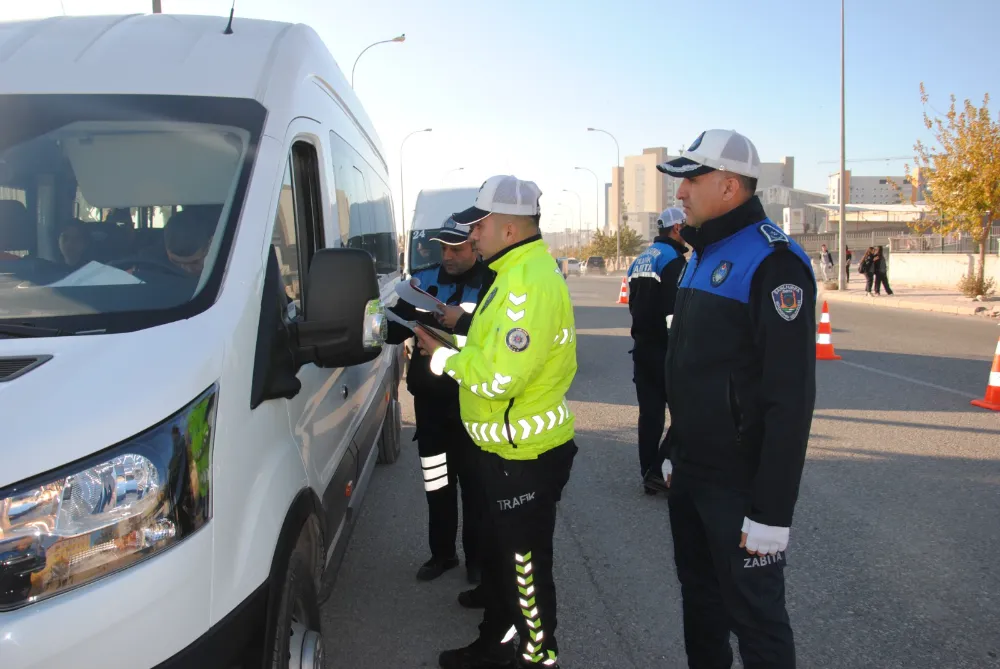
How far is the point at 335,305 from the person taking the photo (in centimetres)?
232

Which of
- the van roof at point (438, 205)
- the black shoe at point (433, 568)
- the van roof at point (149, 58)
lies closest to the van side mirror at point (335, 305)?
the van roof at point (149, 58)

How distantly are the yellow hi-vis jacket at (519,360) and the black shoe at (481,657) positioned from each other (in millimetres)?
972

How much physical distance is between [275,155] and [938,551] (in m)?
4.13

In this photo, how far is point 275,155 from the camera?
2566 millimetres

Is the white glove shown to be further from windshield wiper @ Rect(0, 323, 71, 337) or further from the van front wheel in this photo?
windshield wiper @ Rect(0, 323, 71, 337)

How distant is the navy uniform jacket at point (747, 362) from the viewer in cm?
221

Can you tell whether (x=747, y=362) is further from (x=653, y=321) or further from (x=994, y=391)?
(x=994, y=391)

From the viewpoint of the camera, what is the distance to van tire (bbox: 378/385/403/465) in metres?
A: 5.97

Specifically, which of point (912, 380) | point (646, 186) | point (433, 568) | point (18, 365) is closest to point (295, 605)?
point (18, 365)

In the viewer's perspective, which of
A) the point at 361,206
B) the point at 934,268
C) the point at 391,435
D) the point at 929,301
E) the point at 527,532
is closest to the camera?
Answer: the point at 527,532

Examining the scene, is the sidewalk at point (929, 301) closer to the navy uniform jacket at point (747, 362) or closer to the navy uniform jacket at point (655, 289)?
the navy uniform jacket at point (655, 289)

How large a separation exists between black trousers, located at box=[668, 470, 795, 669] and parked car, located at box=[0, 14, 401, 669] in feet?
4.08

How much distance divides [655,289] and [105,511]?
393 cm

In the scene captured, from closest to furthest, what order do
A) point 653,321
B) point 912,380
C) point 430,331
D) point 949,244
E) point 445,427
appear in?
1. point 430,331
2. point 445,427
3. point 653,321
4. point 912,380
5. point 949,244
